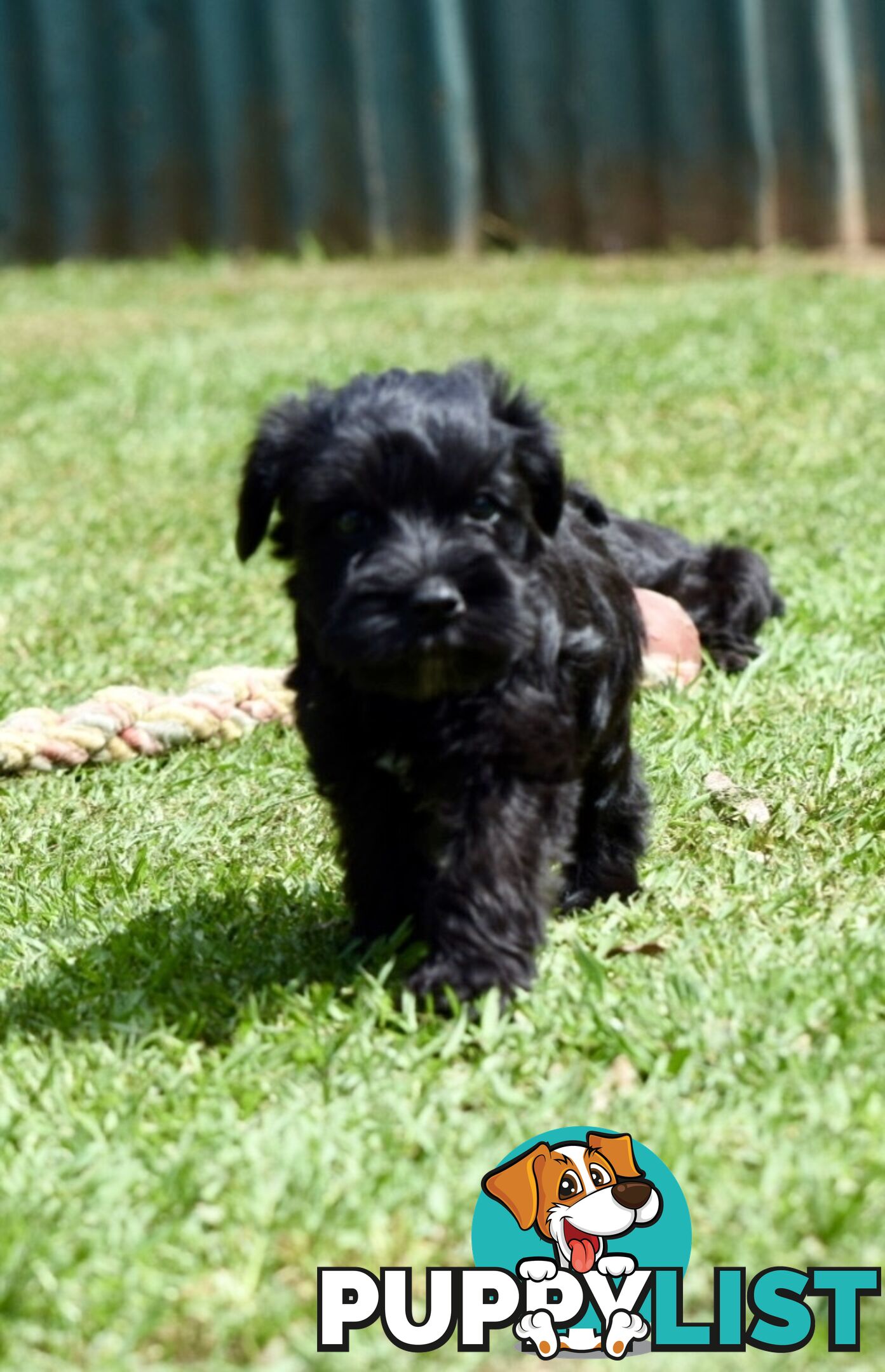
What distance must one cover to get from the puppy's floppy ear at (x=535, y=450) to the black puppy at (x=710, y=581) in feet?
6.66

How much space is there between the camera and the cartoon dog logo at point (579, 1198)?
9.00 ft

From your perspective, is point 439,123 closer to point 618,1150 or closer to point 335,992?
point 335,992

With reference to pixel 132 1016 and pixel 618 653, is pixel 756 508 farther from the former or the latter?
pixel 132 1016

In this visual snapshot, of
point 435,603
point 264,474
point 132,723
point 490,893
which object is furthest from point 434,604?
point 132,723

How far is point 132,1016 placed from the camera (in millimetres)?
3494

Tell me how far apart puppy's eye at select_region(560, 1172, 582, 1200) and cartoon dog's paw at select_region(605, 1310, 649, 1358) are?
226 millimetres

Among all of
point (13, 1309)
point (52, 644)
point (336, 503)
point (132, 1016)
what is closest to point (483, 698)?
point (336, 503)

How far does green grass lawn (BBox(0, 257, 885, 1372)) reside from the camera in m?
2.67

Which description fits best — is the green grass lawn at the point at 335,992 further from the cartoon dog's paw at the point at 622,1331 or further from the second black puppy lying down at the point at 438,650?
the second black puppy lying down at the point at 438,650

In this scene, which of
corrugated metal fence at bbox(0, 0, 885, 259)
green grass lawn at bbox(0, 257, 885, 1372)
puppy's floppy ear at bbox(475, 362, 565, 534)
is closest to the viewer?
green grass lawn at bbox(0, 257, 885, 1372)

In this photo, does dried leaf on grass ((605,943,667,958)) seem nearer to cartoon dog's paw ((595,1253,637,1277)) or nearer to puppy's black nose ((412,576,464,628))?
puppy's black nose ((412,576,464,628))

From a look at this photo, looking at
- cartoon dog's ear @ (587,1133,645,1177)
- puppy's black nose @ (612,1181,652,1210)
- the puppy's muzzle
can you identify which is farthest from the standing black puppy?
puppy's black nose @ (612,1181,652,1210)

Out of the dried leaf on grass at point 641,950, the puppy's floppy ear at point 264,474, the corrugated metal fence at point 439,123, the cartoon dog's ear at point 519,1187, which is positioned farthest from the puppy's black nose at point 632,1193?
the corrugated metal fence at point 439,123

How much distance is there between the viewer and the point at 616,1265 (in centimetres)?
272
